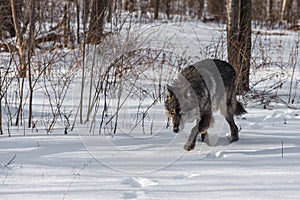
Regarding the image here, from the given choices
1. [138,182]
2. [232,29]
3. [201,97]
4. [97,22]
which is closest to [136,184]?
[138,182]

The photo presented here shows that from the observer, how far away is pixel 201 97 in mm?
4398

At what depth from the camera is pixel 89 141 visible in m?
4.50

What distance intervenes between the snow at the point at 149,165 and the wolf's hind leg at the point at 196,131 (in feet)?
0.26

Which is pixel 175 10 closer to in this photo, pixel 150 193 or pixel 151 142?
pixel 151 142

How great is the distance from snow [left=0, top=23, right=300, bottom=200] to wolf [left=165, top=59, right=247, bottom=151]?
205 millimetres

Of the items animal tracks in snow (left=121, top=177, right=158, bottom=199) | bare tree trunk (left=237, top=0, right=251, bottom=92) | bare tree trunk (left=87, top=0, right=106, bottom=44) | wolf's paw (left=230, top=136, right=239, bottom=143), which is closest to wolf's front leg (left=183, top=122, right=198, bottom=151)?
wolf's paw (left=230, top=136, right=239, bottom=143)

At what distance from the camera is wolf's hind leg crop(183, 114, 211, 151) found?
4359 mm

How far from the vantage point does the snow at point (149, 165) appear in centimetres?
327

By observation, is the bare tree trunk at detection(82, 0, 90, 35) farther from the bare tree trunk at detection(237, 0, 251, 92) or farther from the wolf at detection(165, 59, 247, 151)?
the bare tree trunk at detection(237, 0, 251, 92)

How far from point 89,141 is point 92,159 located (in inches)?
21.1

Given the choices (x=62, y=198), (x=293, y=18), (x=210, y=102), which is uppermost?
(x=293, y=18)

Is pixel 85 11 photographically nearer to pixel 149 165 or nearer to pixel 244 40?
pixel 149 165

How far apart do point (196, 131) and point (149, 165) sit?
2.39 ft

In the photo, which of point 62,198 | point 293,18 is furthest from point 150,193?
point 293,18
